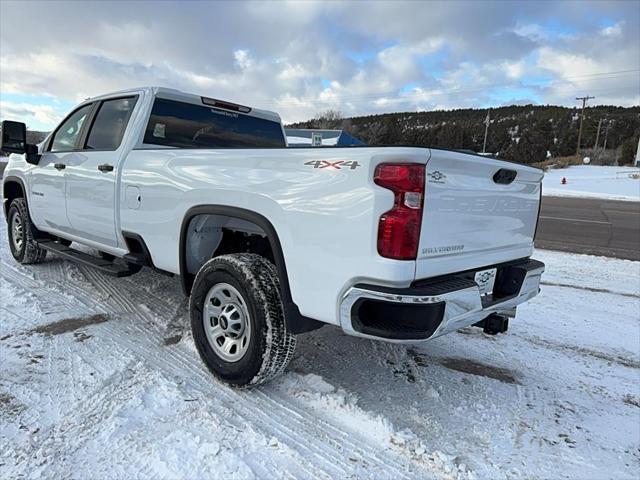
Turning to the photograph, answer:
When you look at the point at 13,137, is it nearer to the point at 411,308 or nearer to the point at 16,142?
the point at 16,142

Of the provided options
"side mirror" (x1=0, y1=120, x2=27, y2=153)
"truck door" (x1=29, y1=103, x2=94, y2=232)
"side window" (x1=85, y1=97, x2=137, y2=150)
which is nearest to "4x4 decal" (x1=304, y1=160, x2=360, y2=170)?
"side window" (x1=85, y1=97, x2=137, y2=150)

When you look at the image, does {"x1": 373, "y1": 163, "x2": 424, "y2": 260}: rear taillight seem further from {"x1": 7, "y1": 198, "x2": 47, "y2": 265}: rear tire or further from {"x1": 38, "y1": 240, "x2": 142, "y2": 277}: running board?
{"x1": 7, "y1": 198, "x2": 47, "y2": 265}: rear tire

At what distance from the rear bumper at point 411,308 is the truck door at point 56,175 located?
11.9ft

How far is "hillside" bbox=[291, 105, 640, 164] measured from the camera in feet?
228

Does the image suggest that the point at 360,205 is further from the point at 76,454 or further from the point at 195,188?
the point at 76,454

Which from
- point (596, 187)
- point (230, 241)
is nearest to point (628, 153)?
point (596, 187)

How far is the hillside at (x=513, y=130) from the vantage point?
228ft

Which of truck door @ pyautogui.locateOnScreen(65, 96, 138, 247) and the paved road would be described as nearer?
truck door @ pyautogui.locateOnScreen(65, 96, 138, 247)

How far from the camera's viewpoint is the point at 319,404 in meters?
2.88

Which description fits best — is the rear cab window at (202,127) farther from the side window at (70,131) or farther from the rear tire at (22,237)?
the rear tire at (22,237)

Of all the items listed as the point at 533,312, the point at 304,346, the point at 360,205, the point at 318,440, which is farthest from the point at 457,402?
the point at 533,312

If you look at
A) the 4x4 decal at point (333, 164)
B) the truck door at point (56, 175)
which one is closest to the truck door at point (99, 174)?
the truck door at point (56, 175)

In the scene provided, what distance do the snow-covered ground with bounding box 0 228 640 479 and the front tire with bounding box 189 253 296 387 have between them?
0.58 ft

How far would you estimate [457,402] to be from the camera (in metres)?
3.01
